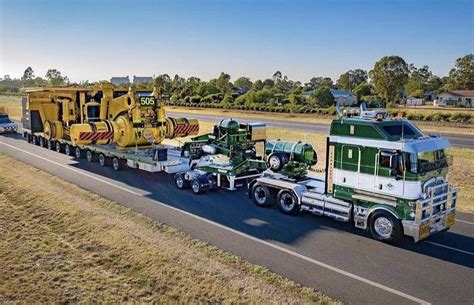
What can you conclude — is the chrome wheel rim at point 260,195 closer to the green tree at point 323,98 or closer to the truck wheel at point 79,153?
Answer: the truck wheel at point 79,153

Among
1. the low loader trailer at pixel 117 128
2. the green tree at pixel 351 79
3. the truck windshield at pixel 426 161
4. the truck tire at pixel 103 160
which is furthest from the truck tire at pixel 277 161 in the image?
the green tree at pixel 351 79

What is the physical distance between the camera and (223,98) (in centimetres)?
7681

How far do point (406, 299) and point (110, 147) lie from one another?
15.4m

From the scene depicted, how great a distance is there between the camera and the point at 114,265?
9.08 m

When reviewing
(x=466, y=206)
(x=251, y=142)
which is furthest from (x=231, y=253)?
(x=466, y=206)

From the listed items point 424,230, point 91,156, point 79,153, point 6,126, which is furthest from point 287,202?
point 6,126

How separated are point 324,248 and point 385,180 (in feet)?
7.23

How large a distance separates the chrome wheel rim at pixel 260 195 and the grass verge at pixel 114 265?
3387 mm

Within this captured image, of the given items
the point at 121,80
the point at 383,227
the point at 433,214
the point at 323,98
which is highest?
the point at 121,80

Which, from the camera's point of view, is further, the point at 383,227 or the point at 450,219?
the point at 450,219

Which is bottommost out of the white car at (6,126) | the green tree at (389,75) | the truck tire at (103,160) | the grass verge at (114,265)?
the grass verge at (114,265)

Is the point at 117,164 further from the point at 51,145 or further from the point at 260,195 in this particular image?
the point at 260,195

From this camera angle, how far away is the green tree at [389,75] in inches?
2344

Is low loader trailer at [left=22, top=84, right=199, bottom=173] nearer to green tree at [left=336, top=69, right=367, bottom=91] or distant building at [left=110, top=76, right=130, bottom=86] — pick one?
distant building at [left=110, top=76, right=130, bottom=86]
